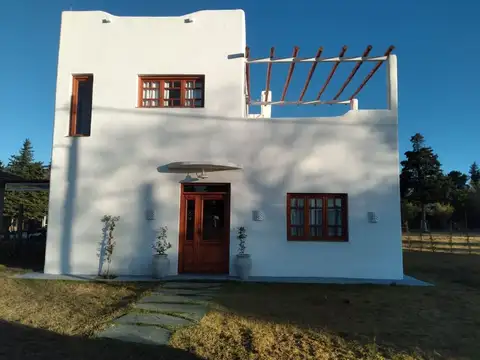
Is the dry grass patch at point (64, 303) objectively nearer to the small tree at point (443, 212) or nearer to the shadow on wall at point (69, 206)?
the shadow on wall at point (69, 206)

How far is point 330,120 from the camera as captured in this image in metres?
9.66

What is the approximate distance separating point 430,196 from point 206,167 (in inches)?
1336

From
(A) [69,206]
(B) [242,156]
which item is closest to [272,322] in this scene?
(B) [242,156]

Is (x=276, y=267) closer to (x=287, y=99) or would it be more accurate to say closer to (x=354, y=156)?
(x=354, y=156)

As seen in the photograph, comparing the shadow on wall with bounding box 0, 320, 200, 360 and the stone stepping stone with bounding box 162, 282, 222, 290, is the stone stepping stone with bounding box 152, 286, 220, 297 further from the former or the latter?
the shadow on wall with bounding box 0, 320, 200, 360

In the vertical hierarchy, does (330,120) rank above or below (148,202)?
above

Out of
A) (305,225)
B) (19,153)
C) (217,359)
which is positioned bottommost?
(217,359)

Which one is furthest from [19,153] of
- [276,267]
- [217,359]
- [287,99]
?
[217,359]

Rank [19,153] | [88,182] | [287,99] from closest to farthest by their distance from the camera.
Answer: [88,182]
[287,99]
[19,153]

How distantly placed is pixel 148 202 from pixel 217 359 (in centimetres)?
597

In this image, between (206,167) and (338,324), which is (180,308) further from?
A: (206,167)

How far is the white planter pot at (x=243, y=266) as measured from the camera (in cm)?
886

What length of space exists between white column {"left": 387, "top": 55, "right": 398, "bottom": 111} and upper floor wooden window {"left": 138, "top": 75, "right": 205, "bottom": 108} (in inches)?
181

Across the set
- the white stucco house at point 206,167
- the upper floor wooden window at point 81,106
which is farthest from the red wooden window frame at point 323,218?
the upper floor wooden window at point 81,106
